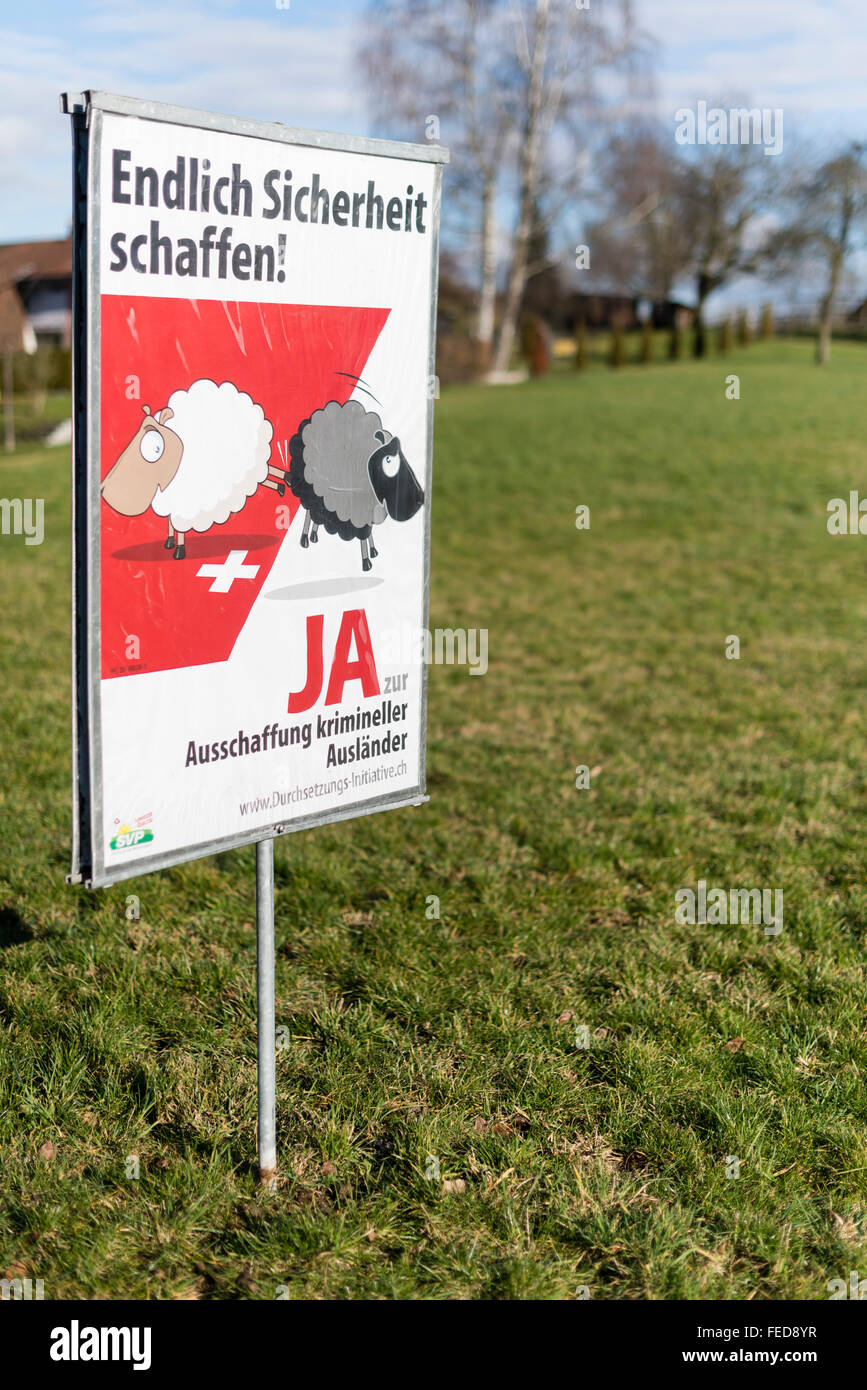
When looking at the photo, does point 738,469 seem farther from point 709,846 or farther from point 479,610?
point 709,846

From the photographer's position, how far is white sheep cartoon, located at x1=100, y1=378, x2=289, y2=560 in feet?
7.73

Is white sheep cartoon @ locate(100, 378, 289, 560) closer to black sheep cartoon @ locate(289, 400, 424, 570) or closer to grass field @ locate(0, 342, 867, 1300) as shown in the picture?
black sheep cartoon @ locate(289, 400, 424, 570)

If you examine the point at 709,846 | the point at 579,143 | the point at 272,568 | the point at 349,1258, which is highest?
the point at 579,143

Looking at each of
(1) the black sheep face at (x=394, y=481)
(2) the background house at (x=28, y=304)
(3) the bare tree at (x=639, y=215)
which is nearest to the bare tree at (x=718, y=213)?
(3) the bare tree at (x=639, y=215)

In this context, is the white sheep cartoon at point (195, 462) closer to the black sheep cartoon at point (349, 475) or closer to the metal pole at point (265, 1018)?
the black sheep cartoon at point (349, 475)

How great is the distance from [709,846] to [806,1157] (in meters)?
2.07

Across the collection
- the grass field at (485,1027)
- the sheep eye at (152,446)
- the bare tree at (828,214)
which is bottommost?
the grass field at (485,1027)

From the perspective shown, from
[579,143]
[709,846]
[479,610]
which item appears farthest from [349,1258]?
[579,143]

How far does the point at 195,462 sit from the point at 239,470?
0.39 feet

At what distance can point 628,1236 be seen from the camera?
2639 millimetres

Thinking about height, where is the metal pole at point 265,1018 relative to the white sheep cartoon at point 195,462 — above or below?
below

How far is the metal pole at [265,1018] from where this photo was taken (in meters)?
2.76

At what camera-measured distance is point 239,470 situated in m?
2.53

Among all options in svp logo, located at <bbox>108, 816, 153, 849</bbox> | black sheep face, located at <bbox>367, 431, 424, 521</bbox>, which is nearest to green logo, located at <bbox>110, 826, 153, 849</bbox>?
svp logo, located at <bbox>108, 816, 153, 849</bbox>
